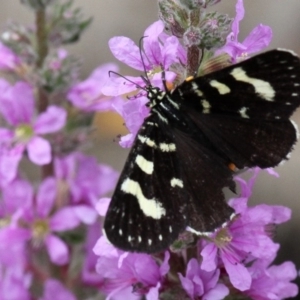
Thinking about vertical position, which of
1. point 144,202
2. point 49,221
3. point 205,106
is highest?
point 205,106

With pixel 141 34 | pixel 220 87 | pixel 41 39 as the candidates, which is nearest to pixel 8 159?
pixel 41 39

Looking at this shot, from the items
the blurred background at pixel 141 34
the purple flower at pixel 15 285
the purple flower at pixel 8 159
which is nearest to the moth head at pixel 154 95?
the purple flower at pixel 8 159

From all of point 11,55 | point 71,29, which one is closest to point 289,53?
point 71,29

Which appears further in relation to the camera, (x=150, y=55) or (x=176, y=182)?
(x=150, y=55)

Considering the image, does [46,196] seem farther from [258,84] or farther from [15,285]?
[258,84]

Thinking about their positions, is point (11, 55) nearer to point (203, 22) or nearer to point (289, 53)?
point (203, 22)

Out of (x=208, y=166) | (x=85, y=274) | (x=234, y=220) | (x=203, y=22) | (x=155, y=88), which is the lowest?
(x=85, y=274)
